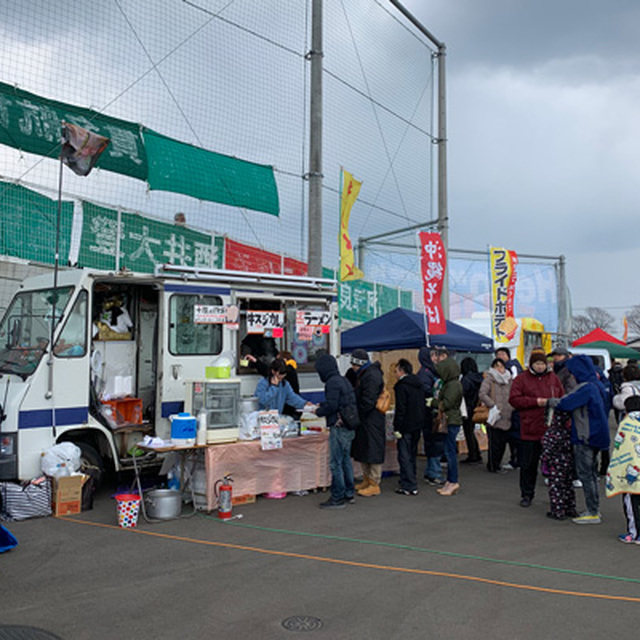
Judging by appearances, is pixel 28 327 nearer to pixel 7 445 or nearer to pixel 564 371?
pixel 7 445

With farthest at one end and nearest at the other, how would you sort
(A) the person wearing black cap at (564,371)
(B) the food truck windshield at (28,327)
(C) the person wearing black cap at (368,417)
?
(A) the person wearing black cap at (564,371)
(C) the person wearing black cap at (368,417)
(B) the food truck windshield at (28,327)

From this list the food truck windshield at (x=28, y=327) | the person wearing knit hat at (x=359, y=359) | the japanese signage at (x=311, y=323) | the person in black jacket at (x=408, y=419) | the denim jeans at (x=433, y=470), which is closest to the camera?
the food truck windshield at (x=28, y=327)

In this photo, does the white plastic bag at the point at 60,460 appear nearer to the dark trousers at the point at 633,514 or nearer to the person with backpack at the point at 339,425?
the person with backpack at the point at 339,425

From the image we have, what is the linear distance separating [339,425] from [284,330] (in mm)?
2018

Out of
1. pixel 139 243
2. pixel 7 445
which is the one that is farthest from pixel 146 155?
pixel 7 445

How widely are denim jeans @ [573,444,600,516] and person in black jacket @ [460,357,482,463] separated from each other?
3526 millimetres

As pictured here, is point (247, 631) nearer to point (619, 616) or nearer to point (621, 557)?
point (619, 616)

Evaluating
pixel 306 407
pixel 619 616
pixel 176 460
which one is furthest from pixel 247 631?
pixel 306 407

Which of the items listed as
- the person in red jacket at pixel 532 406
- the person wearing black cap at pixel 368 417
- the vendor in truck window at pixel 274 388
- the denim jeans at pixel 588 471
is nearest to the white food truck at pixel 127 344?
the vendor in truck window at pixel 274 388

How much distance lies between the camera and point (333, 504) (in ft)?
24.2

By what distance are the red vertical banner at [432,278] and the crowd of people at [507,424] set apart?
1207 mm

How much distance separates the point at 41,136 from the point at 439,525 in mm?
7363

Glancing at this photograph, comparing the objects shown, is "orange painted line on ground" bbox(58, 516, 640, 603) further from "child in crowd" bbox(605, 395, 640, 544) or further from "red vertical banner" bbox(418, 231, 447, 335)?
"red vertical banner" bbox(418, 231, 447, 335)

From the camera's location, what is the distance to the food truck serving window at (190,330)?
26.7 ft
